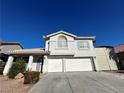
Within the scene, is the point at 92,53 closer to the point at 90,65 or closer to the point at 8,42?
the point at 90,65

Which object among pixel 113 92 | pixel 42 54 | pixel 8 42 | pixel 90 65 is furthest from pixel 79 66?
pixel 8 42

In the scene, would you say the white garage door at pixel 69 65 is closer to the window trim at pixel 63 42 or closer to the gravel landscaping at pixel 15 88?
the window trim at pixel 63 42

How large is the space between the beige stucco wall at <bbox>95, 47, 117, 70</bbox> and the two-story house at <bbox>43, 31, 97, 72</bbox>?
2.51 meters

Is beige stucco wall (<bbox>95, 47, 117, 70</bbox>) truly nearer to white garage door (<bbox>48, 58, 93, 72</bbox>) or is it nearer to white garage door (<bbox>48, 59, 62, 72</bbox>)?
white garage door (<bbox>48, 58, 93, 72</bbox>)

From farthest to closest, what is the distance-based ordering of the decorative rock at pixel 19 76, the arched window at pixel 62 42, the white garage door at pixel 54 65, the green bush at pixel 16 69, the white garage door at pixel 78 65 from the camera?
the arched window at pixel 62 42, the white garage door at pixel 78 65, the white garage door at pixel 54 65, the green bush at pixel 16 69, the decorative rock at pixel 19 76

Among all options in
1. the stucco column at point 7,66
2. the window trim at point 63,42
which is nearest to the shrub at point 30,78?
the stucco column at point 7,66

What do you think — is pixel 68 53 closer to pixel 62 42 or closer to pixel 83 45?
pixel 62 42

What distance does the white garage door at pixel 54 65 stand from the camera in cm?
1838

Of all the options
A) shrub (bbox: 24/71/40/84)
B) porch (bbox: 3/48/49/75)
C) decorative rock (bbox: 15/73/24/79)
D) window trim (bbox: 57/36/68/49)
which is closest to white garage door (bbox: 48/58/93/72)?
porch (bbox: 3/48/49/75)

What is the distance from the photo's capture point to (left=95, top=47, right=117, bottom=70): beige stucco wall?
2062 cm

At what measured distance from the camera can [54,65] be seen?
1867 centimetres

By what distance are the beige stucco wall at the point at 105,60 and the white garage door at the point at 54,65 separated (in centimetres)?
747

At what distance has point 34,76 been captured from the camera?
32.1ft

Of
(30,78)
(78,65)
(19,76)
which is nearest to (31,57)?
(19,76)
